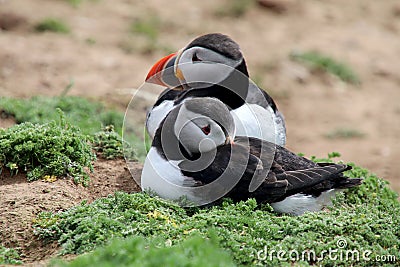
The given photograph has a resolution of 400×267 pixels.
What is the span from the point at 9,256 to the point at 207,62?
2.98m

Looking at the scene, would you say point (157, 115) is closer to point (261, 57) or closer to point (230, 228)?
point (230, 228)

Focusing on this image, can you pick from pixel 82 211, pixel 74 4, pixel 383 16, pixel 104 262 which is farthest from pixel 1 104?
pixel 383 16

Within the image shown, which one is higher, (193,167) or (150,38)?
(193,167)

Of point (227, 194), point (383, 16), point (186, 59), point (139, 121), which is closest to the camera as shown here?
point (227, 194)

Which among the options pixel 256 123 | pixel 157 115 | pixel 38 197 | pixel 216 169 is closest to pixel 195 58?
pixel 157 115

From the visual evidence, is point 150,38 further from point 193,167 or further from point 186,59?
point 193,167

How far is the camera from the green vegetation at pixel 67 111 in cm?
729

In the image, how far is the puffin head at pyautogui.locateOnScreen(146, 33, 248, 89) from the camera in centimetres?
672

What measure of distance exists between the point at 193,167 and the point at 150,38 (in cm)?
690

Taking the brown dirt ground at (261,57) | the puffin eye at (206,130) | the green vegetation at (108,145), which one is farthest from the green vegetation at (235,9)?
the puffin eye at (206,130)

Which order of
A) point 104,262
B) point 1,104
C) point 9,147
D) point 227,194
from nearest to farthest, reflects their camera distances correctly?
point 104,262 → point 227,194 → point 9,147 → point 1,104

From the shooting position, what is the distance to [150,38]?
11953 mm

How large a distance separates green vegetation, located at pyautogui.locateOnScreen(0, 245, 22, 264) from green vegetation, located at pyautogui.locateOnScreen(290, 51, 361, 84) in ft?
27.4

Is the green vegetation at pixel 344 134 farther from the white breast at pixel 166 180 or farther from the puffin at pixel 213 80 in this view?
the white breast at pixel 166 180
